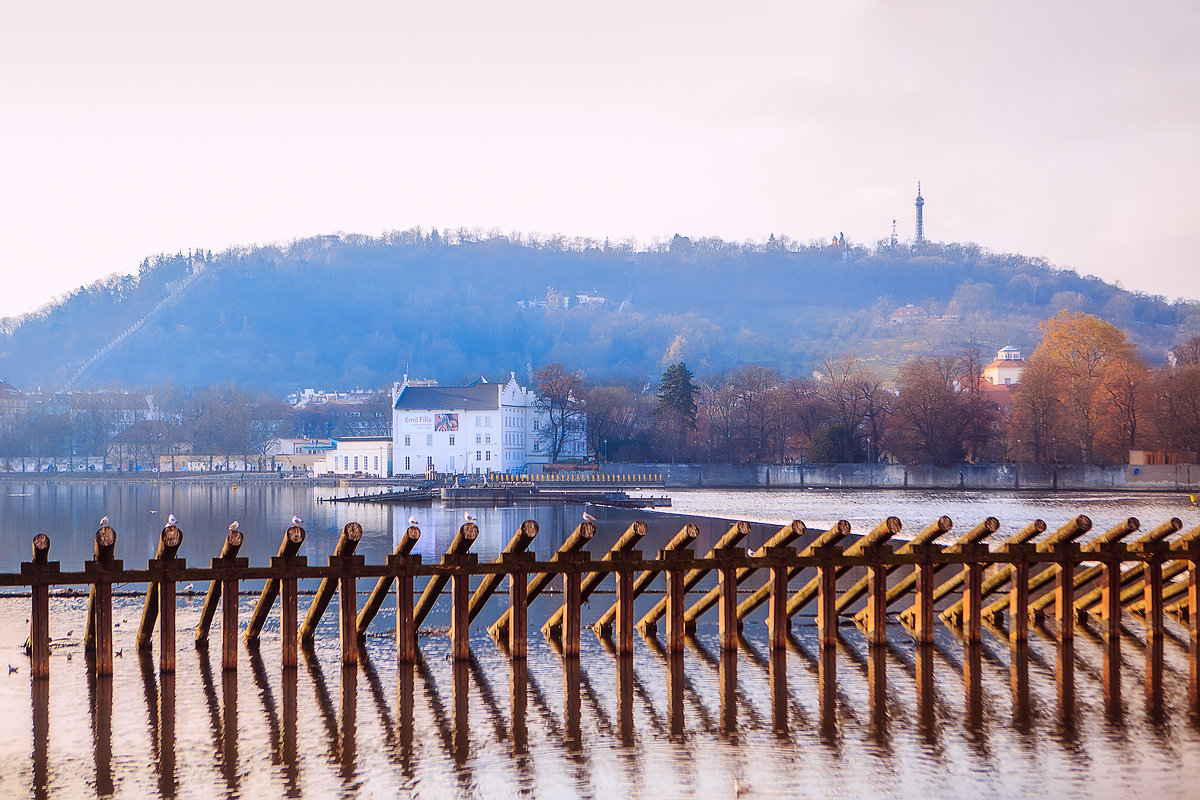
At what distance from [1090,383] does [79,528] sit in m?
87.3

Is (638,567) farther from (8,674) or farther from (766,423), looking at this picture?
(766,423)

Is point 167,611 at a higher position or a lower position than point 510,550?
lower

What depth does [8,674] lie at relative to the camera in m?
20.9

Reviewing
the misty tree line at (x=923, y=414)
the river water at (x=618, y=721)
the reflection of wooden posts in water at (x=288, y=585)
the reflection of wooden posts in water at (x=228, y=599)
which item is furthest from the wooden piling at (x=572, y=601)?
the misty tree line at (x=923, y=414)

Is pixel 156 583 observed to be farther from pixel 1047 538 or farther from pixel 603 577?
pixel 1047 538

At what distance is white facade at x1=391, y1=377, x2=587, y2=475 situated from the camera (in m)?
138

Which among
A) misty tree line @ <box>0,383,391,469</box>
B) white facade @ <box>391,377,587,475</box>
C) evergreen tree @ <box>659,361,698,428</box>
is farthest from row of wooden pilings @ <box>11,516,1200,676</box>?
misty tree line @ <box>0,383,391,469</box>

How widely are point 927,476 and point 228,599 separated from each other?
10245 cm

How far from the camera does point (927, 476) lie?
4520 inches

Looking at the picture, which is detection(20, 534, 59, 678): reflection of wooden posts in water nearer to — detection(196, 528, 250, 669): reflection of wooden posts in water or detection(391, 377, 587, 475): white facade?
detection(196, 528, 250, 669): reflection of wooden posts in water

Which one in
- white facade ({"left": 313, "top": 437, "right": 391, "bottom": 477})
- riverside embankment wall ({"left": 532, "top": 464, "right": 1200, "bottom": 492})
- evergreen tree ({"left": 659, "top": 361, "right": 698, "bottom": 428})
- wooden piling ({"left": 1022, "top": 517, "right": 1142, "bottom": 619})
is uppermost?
evergreen tree ({"left": 659, "top": 361, "right": 698, "bottom": 428})

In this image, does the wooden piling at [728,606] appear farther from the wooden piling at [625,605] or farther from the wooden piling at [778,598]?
the wooden piling at [625,605]

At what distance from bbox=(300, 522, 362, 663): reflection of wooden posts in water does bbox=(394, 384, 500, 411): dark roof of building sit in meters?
117

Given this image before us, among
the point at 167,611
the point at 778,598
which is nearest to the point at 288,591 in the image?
the point at 167,611
